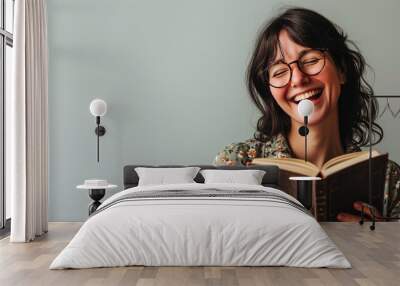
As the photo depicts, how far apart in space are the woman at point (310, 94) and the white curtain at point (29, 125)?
2.33 metres

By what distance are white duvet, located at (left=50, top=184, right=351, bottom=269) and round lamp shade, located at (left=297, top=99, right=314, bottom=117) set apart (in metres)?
2.80

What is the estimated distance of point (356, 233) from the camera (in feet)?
21.7

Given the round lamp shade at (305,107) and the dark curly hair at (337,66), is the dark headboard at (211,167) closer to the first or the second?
the dark curly hair at (337,66)

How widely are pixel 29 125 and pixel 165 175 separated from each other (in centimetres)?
174

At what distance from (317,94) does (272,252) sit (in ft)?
11.0

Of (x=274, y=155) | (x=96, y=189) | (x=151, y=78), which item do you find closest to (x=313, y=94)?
(x=274, y=155)

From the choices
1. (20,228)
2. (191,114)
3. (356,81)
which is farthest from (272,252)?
(356,81)

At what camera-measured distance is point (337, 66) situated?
752cm

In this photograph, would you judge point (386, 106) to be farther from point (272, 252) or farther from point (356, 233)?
point (272, 252)

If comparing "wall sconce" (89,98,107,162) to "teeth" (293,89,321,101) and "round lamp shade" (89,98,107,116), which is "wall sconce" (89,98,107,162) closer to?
"round lamp shade" (89,98,107,116)

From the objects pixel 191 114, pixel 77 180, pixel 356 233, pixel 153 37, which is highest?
pixel 153 37

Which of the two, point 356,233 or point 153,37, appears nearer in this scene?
point 356,233

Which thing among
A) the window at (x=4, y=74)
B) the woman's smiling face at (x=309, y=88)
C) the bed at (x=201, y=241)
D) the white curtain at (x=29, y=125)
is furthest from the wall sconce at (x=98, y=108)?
the bed at (x=201, y=241)

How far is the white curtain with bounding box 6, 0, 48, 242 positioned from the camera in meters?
6.00
